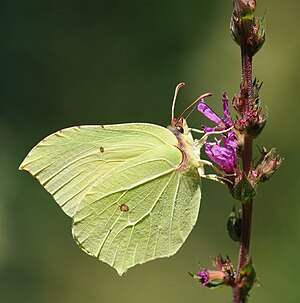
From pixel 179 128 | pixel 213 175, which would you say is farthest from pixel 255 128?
pixel 179 128

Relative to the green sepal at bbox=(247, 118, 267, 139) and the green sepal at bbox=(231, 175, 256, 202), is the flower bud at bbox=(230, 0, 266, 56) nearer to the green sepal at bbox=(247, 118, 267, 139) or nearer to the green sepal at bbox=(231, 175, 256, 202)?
the green sepal at bbox=(247, 118, 267, 139)

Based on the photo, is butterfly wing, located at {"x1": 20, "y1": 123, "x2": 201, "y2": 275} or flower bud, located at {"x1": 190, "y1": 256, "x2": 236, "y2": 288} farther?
butterfly wing, located at {"x1": 20, "y1": 123, "x2": 201, "y2": 275}

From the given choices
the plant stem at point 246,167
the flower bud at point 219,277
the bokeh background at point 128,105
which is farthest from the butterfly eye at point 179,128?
the bokeh background at point 128,105

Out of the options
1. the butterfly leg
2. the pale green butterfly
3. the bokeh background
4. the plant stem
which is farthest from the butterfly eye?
the bokeh background

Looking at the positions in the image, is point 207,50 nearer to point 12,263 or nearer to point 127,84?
point 127,84

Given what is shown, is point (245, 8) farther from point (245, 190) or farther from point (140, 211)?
point (140, 211)

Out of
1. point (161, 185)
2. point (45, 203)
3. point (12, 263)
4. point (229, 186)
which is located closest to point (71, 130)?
point (161, 185)
